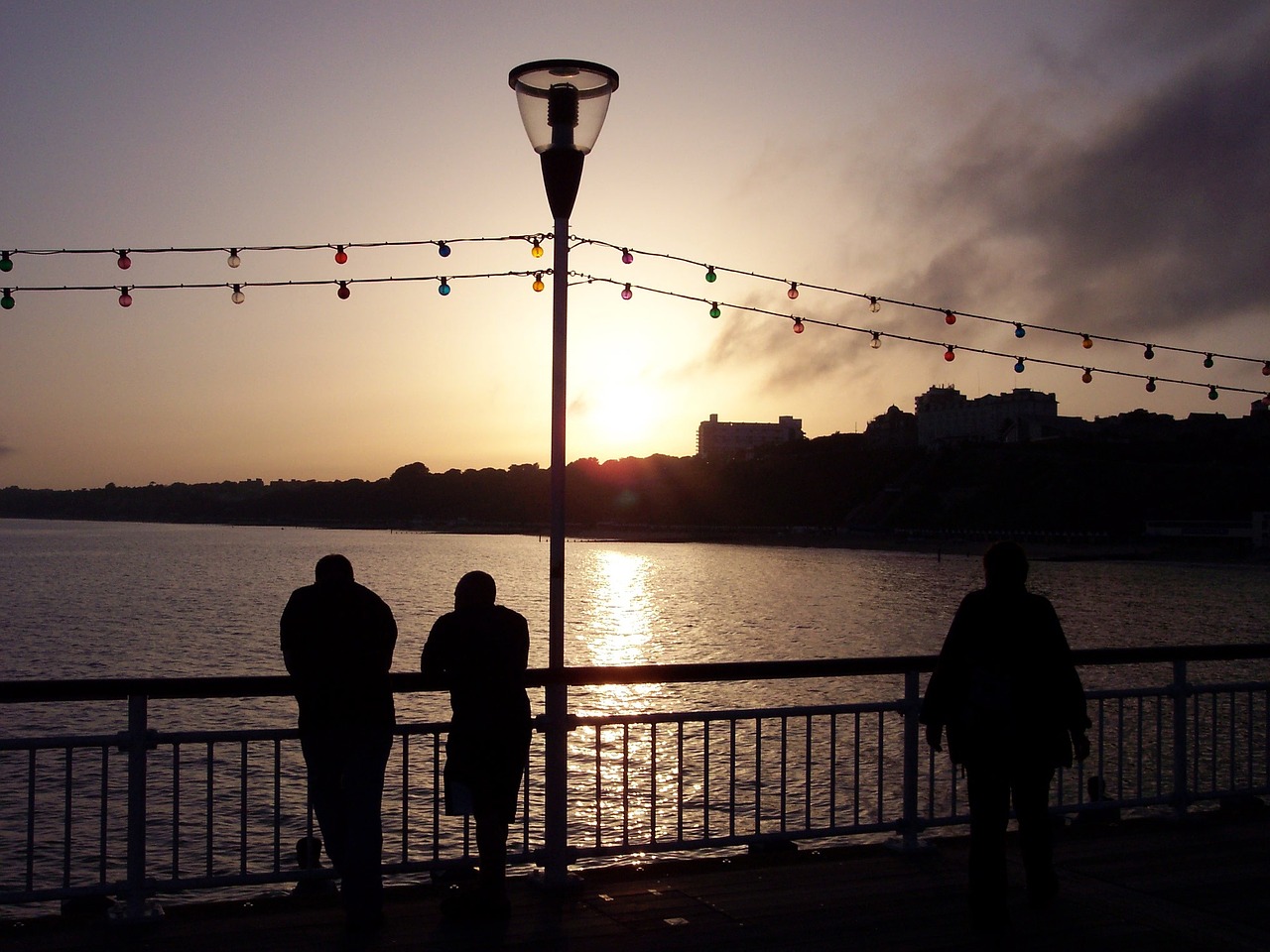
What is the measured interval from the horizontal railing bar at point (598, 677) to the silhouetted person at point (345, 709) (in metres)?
0.30

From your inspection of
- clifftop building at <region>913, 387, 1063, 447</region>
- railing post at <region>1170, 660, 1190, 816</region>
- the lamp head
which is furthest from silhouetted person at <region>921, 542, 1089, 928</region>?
clifftop building at <region>913, 387, 1063, 447</region>

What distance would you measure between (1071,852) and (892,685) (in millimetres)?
24798

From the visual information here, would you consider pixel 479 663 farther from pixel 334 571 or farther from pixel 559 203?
pixel 559 203

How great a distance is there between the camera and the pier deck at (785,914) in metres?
4.84

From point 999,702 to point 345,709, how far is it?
2964 mm

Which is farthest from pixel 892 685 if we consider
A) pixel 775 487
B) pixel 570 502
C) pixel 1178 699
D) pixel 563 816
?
pixel 570 502

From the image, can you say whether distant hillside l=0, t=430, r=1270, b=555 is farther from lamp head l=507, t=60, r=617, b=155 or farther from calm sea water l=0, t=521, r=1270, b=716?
lamp head l=507, t=60, r=617, b=155

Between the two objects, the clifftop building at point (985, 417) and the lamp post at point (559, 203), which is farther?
the clifftop building at point (985, 417)

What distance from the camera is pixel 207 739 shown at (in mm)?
5352

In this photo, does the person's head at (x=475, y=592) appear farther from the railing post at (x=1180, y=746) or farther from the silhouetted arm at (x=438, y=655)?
the railing post at (x=1180, y=746)

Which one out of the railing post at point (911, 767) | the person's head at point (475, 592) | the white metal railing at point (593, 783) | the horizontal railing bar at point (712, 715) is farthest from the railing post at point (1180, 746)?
the person's head at point (475, 592)

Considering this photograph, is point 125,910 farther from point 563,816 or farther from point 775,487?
point 775,487

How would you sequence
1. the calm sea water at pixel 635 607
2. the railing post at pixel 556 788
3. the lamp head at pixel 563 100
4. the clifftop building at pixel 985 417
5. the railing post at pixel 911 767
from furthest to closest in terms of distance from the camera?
the clifftop building at pixel 985 417
the calm sea water at pixel 635 607
the railing post at pixel 911 767
the lamp head at pixel 563 100
the railing post at pixel 556 788

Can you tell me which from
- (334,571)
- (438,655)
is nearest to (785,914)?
(438,655)
